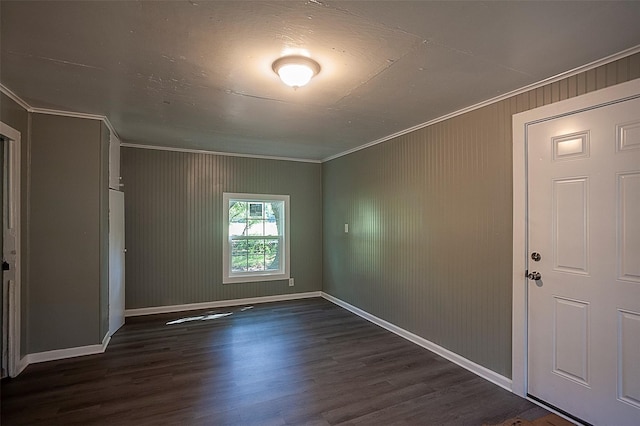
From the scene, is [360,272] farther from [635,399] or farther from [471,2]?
[471,2]

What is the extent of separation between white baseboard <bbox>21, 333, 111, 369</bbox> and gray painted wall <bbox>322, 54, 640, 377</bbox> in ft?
10.5

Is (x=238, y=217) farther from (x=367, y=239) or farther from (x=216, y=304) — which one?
(x=367, y=239)

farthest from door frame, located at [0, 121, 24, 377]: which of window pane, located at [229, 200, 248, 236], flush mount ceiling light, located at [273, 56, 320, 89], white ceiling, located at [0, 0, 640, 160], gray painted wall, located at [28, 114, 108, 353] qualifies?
window pane, located at [229, 200, 248, 236]

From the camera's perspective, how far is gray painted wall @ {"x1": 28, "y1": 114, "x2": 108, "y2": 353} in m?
3.08

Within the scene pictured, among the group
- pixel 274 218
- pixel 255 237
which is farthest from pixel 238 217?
pixel 274 218

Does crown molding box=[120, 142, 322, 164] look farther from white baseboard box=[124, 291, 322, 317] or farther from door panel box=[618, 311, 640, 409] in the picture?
door panel box=[618, 311, 640, 409]

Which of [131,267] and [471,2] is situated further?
[131,267]

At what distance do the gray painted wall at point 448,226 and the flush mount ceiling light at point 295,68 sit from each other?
1702 millimetres

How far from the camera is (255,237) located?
5430 mm

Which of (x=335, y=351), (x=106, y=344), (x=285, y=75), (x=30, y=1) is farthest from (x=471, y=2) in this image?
(x=106, y=344)

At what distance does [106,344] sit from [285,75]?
3.43 m

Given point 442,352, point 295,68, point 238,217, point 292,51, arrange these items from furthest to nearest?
point 238,217 < point 442,352 < point 295,68 < point 292,51

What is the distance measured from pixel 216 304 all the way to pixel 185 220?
1.40 metres

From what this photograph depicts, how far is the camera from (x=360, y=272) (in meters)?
4.73
